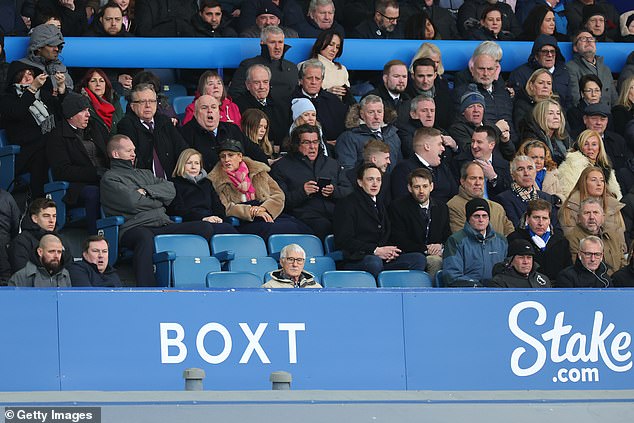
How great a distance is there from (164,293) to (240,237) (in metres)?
2.33

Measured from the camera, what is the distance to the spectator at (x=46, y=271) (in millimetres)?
10930

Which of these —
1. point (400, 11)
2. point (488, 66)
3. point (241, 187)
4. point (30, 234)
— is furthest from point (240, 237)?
point (400, 11)

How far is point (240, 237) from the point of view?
40.4ft

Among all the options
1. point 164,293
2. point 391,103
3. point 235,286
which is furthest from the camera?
A: point 391,103

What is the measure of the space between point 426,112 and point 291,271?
3478 mm

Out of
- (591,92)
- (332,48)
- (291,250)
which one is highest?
(332,48)

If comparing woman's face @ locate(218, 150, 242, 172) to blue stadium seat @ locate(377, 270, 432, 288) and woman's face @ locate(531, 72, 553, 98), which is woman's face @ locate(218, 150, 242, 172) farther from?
woman's face @ locate(531, 72, 553, 98)

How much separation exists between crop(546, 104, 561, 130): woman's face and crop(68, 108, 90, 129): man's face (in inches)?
174

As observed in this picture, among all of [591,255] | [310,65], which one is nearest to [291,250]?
[591,255]

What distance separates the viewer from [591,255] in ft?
39.2

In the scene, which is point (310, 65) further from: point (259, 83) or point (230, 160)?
point (230, 160)

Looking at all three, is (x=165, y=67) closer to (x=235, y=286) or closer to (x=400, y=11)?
(x=400, y=11)

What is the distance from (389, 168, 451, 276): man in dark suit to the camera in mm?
12703

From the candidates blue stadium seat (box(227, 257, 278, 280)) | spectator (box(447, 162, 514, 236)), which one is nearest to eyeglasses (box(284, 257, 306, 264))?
blue stadium seat (box(227, 257, 278, 280))
